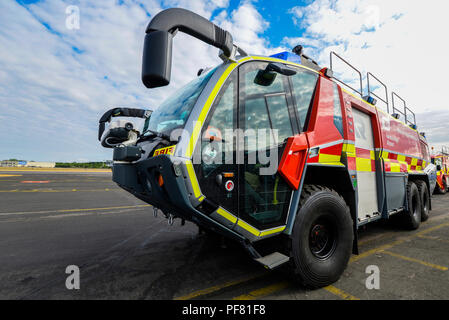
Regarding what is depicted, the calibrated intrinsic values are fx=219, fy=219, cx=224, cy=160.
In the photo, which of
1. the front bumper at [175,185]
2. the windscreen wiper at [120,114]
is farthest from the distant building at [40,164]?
the front bumper at [175,185]

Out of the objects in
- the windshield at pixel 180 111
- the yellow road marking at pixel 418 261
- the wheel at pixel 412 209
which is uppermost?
the windshield at pixel 180 111

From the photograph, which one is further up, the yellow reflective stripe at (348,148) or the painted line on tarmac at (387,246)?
the yellow reflective stripe at (348,148)

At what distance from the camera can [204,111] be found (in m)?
1.86

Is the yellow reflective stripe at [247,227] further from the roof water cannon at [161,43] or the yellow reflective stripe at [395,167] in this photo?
the yellow reflective stripe at [395,167]

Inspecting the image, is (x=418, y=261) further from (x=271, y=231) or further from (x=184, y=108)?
(x=184, y=108)

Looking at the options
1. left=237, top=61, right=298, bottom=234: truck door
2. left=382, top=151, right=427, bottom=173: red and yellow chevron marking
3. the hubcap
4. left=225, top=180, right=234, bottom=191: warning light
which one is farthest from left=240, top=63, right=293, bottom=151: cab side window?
left=382, top=151, right=427, bottom=173: red and yellow chevron marking

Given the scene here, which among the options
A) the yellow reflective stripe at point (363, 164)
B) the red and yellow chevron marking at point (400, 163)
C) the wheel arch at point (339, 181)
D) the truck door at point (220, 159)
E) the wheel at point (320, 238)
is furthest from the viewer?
the red and yellow chevron marking at point (400, 163)

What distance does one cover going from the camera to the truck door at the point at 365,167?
3.31 metres

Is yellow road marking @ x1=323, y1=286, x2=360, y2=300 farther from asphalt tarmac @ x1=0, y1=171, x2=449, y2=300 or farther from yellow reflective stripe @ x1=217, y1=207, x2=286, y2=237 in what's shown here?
yellow reflective stripe @ x1=217, y1=207, x2=286, y2=237

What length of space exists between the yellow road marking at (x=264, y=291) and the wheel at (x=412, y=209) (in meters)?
3.90
